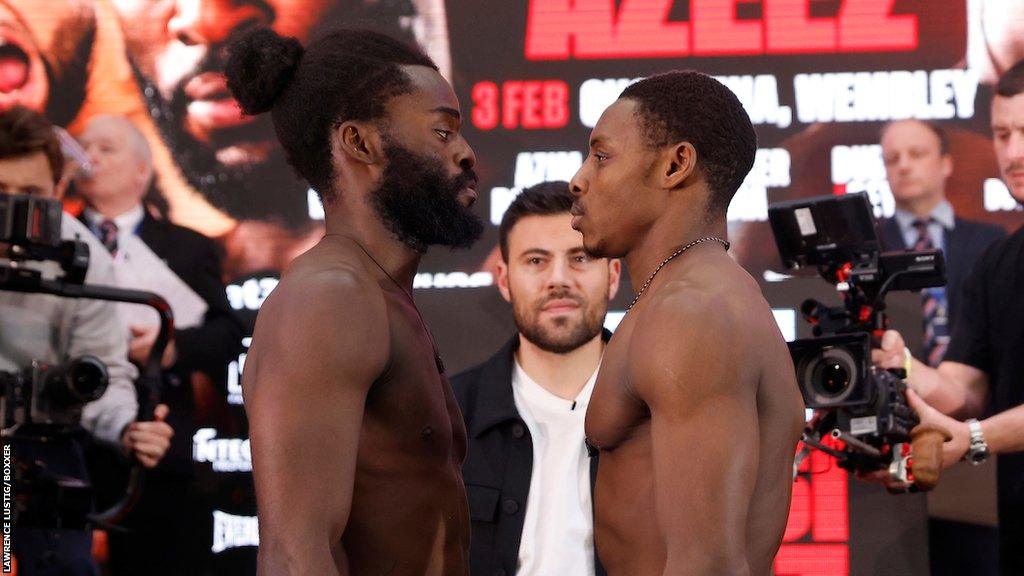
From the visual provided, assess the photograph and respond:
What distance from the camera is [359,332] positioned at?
2.36 m

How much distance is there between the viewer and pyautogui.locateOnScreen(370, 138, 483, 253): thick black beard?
270 cm

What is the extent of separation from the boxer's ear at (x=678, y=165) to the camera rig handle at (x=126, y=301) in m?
2.39

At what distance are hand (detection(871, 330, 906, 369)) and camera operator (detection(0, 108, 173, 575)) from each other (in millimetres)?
2500

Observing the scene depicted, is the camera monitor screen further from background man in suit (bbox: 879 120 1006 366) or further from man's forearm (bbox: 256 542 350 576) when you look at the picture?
man's forearm (bbox: 256 542 350 576)

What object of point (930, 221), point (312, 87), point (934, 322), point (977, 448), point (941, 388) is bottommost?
point (977, 448)

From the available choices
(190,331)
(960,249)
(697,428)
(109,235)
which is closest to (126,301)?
(190,331)

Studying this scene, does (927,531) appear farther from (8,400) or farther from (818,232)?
(8,400)

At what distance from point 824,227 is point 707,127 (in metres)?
1.65

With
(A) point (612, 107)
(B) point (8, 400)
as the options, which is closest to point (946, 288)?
(A) point (612, 107)

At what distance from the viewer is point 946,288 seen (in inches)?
184

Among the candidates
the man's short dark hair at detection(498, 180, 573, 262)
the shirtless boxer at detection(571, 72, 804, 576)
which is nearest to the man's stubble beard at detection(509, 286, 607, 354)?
the man's short dark hair at detection(498, 180, 573, 262)

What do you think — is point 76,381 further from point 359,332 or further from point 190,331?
point 359,332

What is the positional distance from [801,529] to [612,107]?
2362mm

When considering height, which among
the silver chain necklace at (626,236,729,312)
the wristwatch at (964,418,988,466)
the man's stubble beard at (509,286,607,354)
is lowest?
the wristwatch at (964,418,988,466)
